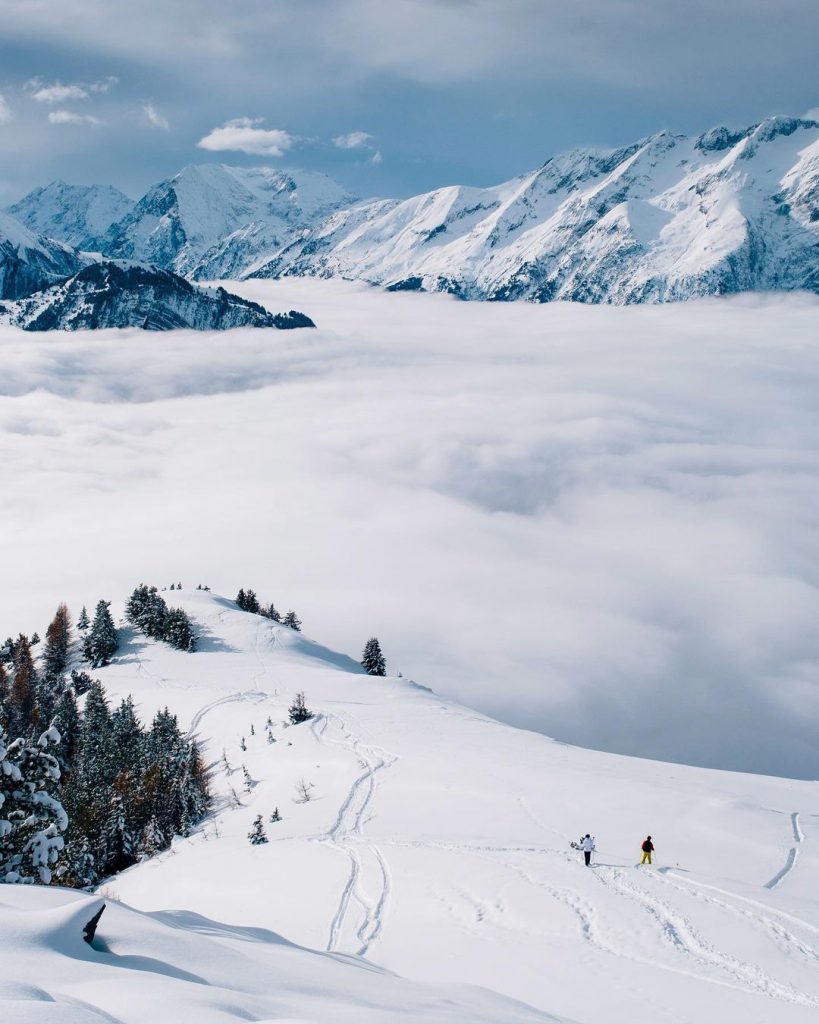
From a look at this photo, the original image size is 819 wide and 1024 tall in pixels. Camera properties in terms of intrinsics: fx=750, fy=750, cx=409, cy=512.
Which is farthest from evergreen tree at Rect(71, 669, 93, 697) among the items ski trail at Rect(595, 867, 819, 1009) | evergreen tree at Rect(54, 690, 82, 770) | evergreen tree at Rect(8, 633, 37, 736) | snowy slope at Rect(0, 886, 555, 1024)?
snowy slope at Rect(0, 886, 555, 1024)

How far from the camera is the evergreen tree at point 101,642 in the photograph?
84.2 metres

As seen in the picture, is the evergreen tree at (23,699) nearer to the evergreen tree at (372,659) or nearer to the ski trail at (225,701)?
the ski trail at (225,701)

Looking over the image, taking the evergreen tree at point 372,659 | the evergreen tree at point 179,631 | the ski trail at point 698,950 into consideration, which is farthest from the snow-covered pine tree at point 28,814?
the evergreen tree at point 372,659

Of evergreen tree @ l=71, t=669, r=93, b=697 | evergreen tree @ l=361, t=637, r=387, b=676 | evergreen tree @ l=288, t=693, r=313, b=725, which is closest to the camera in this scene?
evergreen tree @ l=288, t=693, r=313, b=725

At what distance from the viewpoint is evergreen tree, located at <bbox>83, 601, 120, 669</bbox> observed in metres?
84.2

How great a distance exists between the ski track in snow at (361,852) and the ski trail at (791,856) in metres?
13.0

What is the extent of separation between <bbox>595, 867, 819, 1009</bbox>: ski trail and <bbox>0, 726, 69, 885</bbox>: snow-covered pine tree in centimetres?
1558

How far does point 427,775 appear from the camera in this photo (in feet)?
123

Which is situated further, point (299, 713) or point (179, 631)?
point (179, 631)

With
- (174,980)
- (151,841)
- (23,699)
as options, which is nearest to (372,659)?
(23,699)

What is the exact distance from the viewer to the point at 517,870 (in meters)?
24.6

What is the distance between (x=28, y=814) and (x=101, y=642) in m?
69.6

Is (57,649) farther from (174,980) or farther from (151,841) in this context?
(174,980)

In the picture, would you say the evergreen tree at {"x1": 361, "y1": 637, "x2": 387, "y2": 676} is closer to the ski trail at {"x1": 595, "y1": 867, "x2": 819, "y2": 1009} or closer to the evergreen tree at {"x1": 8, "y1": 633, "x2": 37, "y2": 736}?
the evergreen tree at {"x1": 8, "y1": 633, "x2": 37, "y2": 736}
